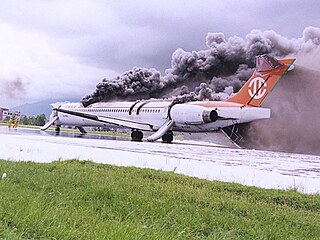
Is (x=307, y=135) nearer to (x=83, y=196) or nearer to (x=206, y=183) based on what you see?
(x=206, y=183)

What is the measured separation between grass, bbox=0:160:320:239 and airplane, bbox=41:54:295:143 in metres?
14.5

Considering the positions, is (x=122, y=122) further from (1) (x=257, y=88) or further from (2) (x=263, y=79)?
(2) (x=263, y=79)

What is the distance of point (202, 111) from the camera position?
22.5m

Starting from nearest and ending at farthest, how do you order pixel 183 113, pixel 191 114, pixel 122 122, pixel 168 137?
pixel 191 114, pixel 183 113, pixel 168 137, pixel 122 122

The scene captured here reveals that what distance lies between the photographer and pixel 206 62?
31969 millimetres

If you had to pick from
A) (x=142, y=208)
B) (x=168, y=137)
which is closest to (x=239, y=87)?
(x=168, y=137)

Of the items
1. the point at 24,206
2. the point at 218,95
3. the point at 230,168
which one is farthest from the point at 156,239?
the point at 218,95

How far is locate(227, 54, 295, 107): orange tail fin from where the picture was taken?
20875 millimetres

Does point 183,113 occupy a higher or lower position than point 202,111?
lower

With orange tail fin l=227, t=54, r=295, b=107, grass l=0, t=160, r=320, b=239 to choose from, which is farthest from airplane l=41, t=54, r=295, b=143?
grass l=0, t=160, r=320, b=239

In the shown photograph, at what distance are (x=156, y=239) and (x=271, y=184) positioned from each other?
5.13 m

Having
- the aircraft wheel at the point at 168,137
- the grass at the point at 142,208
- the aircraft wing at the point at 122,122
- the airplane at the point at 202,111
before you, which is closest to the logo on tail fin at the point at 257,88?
the airplane at the point at 202,111

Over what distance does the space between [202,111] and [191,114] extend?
2.89 feet

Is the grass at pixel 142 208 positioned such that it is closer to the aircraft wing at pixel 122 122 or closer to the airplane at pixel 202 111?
the airplane at pixel 202 111
